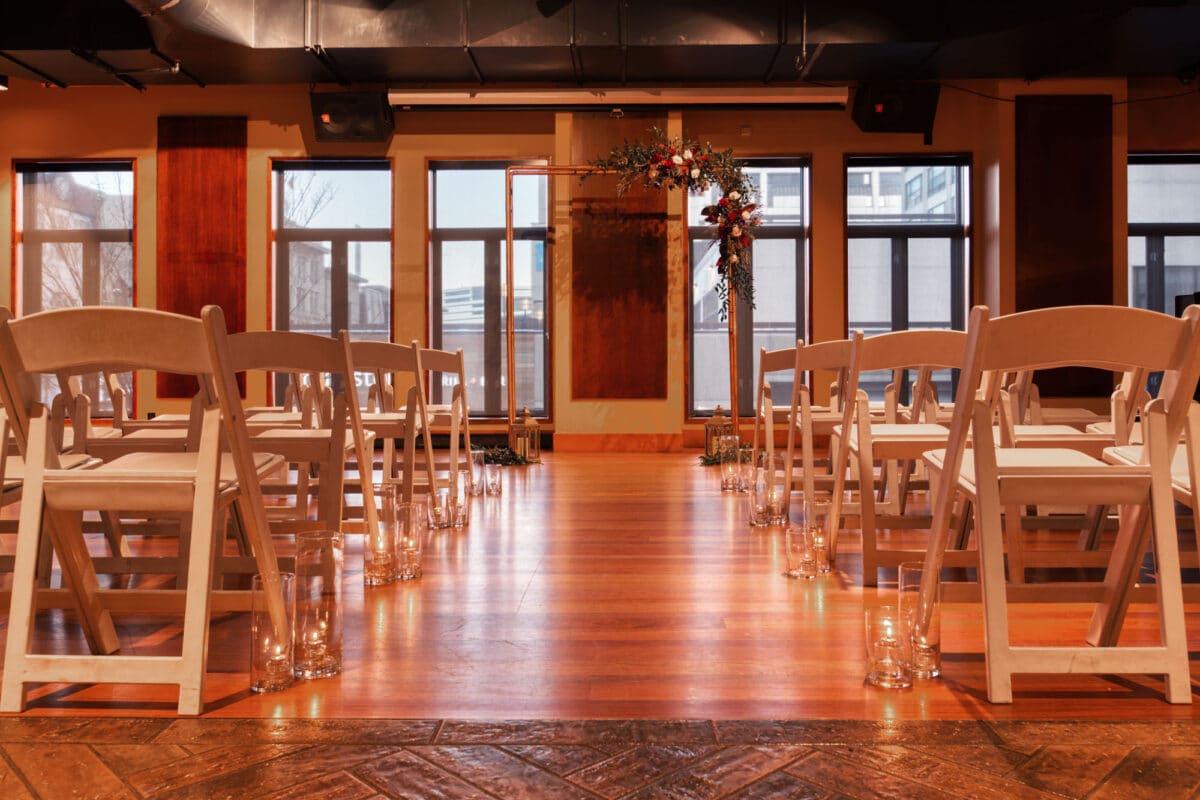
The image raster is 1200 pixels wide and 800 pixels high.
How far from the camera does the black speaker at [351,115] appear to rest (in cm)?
891

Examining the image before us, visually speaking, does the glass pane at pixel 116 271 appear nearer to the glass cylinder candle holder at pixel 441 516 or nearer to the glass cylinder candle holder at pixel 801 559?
the glass cylinder candle holder at pixel 441 516

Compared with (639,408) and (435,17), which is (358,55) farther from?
(639,408)

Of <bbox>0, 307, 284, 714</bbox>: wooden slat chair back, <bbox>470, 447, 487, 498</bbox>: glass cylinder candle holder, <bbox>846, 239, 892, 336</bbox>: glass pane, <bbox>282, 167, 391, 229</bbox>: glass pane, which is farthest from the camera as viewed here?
<bbox>846, 239, 892, 336</bbox>: glass pane

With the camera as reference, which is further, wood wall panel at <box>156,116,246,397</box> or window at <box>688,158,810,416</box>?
window at <box>688,158,810,416</box>

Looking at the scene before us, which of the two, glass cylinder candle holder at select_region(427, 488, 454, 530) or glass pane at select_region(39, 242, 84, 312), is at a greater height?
glass pane at select_region(39, 242, 84, 312)

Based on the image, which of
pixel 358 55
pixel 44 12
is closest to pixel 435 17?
pixel 358 55

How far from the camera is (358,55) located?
7961 millimetres

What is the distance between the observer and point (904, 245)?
31.4 feet

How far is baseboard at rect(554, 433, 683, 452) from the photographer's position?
355 inches

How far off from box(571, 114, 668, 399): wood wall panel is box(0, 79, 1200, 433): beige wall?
118 mm

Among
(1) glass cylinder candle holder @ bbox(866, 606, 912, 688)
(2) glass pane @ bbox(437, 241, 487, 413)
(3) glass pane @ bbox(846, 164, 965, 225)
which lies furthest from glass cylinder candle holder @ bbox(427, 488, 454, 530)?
(3) glass pane @ bbox(846, 164, 965, 225)

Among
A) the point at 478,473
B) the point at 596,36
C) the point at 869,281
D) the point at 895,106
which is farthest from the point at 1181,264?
the point at 478,473

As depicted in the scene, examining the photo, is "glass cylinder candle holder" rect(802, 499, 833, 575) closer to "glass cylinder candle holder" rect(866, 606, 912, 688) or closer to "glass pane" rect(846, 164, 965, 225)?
"glass cylinder candle holder" rect(866, 606, 912, 688)

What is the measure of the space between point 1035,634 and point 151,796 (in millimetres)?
2018
